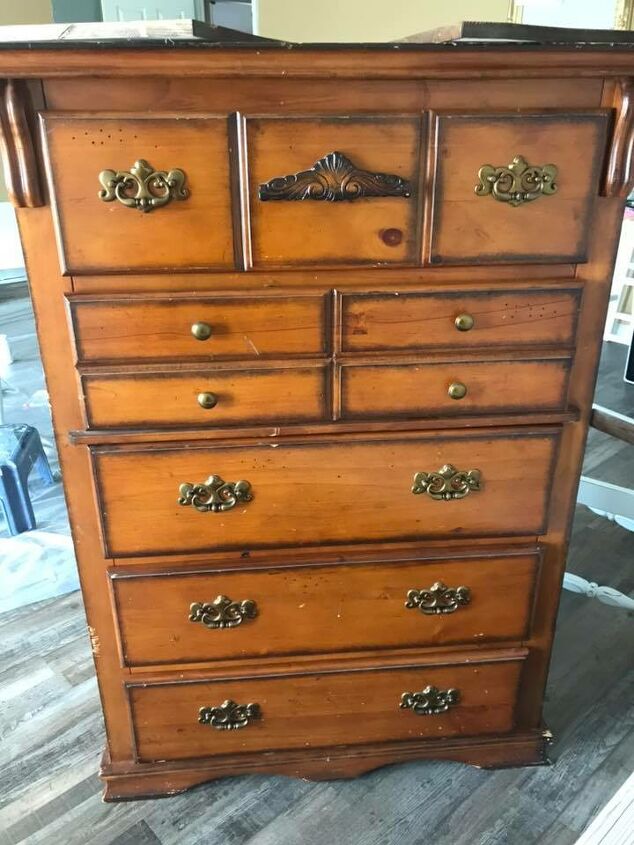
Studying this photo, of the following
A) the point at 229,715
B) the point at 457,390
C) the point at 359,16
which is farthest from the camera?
the point at 359,16

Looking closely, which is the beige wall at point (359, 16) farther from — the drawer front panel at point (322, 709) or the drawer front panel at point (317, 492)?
the drawer front panel at point (322, 709)

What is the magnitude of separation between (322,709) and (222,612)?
313 mm

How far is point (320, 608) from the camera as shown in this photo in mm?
1275

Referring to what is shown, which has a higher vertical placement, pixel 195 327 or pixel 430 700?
pixel 195 327

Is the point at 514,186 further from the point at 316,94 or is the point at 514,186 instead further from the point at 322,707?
the point at 322,707

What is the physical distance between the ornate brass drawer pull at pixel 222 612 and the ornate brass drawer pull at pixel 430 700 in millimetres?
371

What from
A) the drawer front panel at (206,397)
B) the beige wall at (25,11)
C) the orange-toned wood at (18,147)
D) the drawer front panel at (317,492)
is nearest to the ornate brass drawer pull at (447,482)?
the drawer front panel at (317,492)

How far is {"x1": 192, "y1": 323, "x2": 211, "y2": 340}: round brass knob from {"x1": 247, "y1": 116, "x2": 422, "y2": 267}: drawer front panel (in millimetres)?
118

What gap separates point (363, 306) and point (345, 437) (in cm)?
22

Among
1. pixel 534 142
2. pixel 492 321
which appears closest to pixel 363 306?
pixel 492 321

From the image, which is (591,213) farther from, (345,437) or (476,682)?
(476,682)

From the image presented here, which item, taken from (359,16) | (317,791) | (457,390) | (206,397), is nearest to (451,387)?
(457,390)

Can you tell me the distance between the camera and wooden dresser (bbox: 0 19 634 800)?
944 mm

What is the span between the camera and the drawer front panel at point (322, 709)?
4.37 feet
